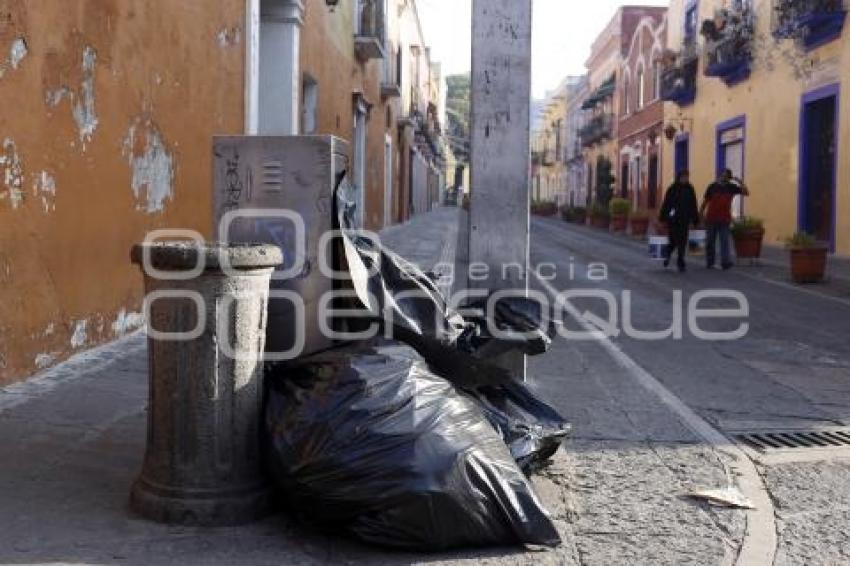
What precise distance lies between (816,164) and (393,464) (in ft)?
58.6

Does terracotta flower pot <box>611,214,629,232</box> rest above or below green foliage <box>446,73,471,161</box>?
below

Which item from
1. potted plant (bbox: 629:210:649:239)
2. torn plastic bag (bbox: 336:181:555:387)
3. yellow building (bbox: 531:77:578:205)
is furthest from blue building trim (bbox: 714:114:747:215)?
yellow building (bbox: 531:77:578:205)

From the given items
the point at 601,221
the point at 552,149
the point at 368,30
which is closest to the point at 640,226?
the point at 601,221

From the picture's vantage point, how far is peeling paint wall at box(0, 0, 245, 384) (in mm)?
4859

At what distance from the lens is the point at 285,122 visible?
11477 millimetres

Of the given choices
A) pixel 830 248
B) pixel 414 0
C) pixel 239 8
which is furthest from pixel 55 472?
pixel 414 0

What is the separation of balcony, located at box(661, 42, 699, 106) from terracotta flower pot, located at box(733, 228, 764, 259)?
11.7m

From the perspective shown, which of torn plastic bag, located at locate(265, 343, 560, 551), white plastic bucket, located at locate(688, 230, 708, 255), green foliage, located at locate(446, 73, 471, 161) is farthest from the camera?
green foliage, located at locate(446, 73, 471, 161)

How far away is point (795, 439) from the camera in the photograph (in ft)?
15.7

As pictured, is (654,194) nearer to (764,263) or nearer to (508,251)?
(764,263)

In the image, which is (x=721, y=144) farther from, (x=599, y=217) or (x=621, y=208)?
(x=599, y=217)

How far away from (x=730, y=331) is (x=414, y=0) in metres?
30.2

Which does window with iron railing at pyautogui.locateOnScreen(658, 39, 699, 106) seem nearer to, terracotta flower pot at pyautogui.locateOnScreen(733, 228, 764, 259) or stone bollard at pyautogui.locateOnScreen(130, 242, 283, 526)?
terracotta flower pot at pyautogui.locateOnScreen(733, 228, 764, 259)

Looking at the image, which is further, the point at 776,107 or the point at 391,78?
the point at 391,78
